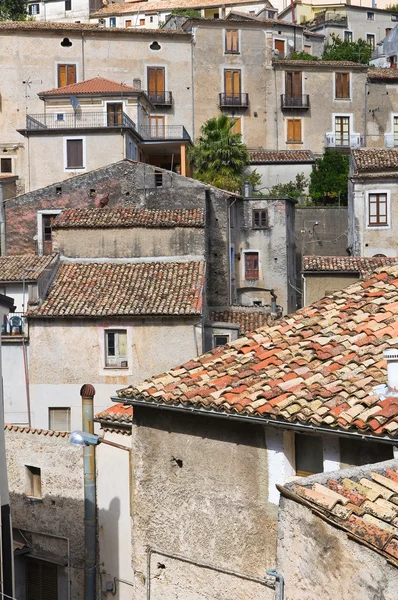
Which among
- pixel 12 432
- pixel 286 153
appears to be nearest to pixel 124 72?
pixel 286 153

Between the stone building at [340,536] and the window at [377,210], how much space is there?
37206 millimetres

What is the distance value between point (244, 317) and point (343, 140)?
29616 mm

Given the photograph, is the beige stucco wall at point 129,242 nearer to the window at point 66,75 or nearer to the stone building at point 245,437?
the stone building at point 245,437

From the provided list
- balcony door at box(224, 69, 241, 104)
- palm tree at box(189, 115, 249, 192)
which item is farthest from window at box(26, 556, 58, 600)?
balcony door at box(224, 69, 241, 104)

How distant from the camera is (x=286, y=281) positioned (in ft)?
152

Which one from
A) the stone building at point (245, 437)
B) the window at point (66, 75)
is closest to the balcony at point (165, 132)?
the window at point (66, 75)

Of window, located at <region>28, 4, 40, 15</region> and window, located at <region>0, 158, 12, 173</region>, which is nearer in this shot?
window, located at <region>0, 158, 12, 173</region>

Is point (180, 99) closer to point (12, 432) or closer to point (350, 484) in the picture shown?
point (12, 432)

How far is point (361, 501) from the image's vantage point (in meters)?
9.91

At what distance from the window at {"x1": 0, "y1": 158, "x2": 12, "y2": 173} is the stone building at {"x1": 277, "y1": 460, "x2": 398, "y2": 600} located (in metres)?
48.8

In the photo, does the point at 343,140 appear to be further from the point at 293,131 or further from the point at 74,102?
the point at 74,102

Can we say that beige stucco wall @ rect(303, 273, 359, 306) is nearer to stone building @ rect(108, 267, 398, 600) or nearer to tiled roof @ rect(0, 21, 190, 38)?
stone building @ rect(108, 267, 398, 600)

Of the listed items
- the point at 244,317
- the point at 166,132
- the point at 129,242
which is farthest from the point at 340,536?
the point at 166,132

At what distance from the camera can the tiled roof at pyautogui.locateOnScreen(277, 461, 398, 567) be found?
9.23m
